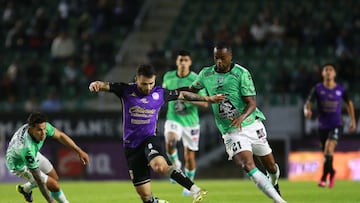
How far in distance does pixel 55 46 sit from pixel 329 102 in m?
12.2

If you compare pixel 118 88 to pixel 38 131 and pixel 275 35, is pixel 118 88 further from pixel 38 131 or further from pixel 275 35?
pixel 275 35

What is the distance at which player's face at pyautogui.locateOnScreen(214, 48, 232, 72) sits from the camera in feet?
39.7

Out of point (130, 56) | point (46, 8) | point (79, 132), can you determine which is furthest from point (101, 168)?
point (46, 8)

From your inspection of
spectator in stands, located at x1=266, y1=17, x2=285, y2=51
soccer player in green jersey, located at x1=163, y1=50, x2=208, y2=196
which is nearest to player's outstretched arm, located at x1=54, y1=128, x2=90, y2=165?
soccer player in green jersey, located at x1=163, y1=50, x2=208, y2=196

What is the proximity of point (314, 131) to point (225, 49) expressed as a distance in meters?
12.6

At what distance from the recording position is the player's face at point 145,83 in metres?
11.7

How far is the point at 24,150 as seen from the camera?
39.7 feet

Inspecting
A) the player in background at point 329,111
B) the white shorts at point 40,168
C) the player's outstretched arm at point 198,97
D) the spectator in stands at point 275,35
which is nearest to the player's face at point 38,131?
the white shorts at point 40,168

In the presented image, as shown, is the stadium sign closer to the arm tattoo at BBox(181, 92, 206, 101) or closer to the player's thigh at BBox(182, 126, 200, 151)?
the player's thigh at BBox(182, 126, 200, 151)

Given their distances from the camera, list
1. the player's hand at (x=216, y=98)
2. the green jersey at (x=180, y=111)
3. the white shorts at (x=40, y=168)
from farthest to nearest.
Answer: the green jersey at (x=180, y=111) → the white shorts at (x=40, y=168) → the player's hand at (x=216, y=98)

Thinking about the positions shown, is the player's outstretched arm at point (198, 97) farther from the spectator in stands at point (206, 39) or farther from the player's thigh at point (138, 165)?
the spectator in stands at point (206, 39)

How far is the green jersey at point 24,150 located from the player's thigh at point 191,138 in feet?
16.2

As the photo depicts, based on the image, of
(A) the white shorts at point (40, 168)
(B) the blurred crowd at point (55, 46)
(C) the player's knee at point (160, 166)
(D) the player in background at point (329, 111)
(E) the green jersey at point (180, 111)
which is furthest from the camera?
(B) the blurred crowd at point (55, 46)

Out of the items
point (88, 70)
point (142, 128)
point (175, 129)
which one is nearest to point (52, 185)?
point (142, 128)
